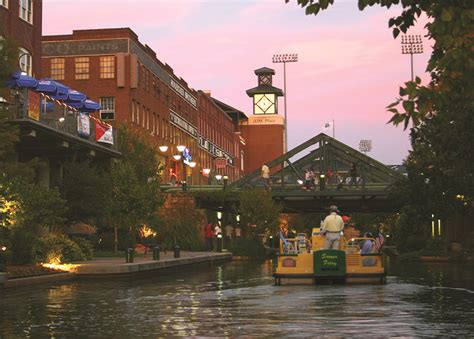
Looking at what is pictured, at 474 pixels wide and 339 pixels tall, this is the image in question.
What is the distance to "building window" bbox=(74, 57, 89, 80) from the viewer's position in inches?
2704

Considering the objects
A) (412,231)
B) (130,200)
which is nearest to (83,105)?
(130,200)

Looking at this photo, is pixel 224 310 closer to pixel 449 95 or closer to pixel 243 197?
pixel 449 95

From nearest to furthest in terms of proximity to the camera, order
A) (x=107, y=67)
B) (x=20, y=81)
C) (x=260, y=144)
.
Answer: (x=20, y=81) < (x=107, y=67) < (x=260, y=144)

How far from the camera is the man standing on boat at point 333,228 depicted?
22.4 meters

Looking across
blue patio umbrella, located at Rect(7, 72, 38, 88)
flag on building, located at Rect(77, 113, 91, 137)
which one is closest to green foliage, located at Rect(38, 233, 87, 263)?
blue patio umbrella, located at Rect(7, 72, 38, 88)

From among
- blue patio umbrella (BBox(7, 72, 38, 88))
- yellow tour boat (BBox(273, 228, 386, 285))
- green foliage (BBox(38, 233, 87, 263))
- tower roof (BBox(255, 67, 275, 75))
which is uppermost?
tower roof (BBox(255, 67, 275, 75))

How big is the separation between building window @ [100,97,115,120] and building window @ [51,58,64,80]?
419 centimetres

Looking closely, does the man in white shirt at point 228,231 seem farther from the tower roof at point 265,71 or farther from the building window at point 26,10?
the tower roof at point 265,71

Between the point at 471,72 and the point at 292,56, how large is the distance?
150 metres

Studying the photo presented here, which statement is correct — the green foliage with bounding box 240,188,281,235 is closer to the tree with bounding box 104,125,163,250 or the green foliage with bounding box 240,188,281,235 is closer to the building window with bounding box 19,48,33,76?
the tree with bounding box 104,125,163,250

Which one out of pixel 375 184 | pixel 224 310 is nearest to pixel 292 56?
pixel 375 184

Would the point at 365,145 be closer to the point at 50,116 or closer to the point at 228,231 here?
the point at 228,231

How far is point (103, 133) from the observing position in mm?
44219

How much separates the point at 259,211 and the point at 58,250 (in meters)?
30.8
